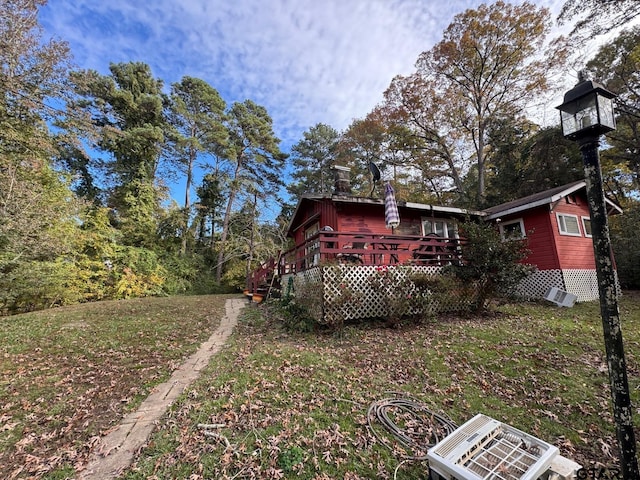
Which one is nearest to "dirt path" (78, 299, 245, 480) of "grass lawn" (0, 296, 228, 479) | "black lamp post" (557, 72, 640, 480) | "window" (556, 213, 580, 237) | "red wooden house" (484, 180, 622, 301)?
"grass lawn" (0, 296, 228, 479)

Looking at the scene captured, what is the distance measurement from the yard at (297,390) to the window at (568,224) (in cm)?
465

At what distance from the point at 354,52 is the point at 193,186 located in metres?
15.6

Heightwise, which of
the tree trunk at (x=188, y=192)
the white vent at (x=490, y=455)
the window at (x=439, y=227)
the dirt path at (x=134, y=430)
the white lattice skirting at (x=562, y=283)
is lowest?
the dirt path at (x=134, y=430)

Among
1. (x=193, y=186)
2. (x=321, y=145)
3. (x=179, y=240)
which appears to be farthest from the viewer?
(x=321, y=145)

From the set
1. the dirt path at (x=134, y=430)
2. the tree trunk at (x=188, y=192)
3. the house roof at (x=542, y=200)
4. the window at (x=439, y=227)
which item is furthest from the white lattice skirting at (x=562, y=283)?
the tree trunk at (x=188, y=192)

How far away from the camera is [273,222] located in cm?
2112

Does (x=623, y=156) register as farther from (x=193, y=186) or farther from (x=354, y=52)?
(x=193, y=186)

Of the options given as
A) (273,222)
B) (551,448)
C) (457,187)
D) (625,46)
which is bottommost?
(551,448)

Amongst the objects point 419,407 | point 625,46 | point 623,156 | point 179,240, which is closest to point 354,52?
point 419,407

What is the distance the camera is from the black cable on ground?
2898 mm

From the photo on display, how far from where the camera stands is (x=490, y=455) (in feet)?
6.71

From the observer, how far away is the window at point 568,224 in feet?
36.3

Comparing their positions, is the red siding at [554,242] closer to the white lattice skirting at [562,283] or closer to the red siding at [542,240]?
the red siding at [542,240]

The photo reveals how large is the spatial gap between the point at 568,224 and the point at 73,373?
16583 mm
